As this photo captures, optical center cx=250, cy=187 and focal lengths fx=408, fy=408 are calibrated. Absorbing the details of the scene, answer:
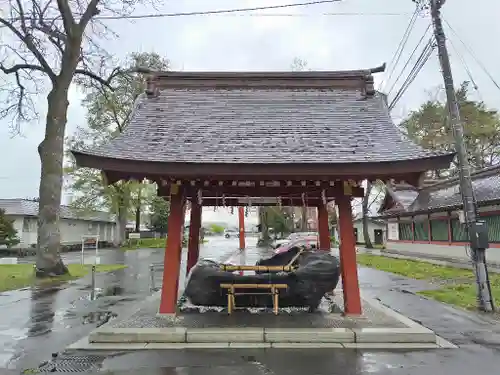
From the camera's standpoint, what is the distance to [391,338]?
7188mm

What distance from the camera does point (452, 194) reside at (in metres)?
25.4

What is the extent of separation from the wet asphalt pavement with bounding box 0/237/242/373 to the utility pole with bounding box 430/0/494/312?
28.3 ft

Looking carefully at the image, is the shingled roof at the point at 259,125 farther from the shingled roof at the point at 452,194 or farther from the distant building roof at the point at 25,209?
the distant building roof at the point at 25,209

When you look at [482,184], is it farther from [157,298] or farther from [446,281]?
[157,298]

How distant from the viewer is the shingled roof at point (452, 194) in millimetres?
20297

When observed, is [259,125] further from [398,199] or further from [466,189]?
[398,199]

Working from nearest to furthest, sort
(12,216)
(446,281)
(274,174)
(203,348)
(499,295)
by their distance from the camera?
1. (203,348)
2. (274,174)
3. (499,295)
4. (446,281)
5. (12,216)

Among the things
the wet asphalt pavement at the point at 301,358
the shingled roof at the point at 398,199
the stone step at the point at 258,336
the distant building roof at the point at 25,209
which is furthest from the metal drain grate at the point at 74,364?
the distant building roof at the point at 25,209

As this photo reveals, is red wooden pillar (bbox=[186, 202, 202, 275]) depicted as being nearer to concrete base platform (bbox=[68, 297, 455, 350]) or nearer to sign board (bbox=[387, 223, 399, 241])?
concrete base platform (bbox=[68, 297, 455, 350])

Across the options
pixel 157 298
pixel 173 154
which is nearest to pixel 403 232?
pixel 157 298

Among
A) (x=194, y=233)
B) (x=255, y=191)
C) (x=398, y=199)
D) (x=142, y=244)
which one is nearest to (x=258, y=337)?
(x=255, y=191)

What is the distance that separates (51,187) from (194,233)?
27.5 ft

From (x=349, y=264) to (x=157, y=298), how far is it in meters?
5.43

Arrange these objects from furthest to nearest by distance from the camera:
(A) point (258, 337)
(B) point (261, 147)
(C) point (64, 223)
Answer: (C) point (64, 223) < (B) point (261, 147) < (A) point (258, 337)
